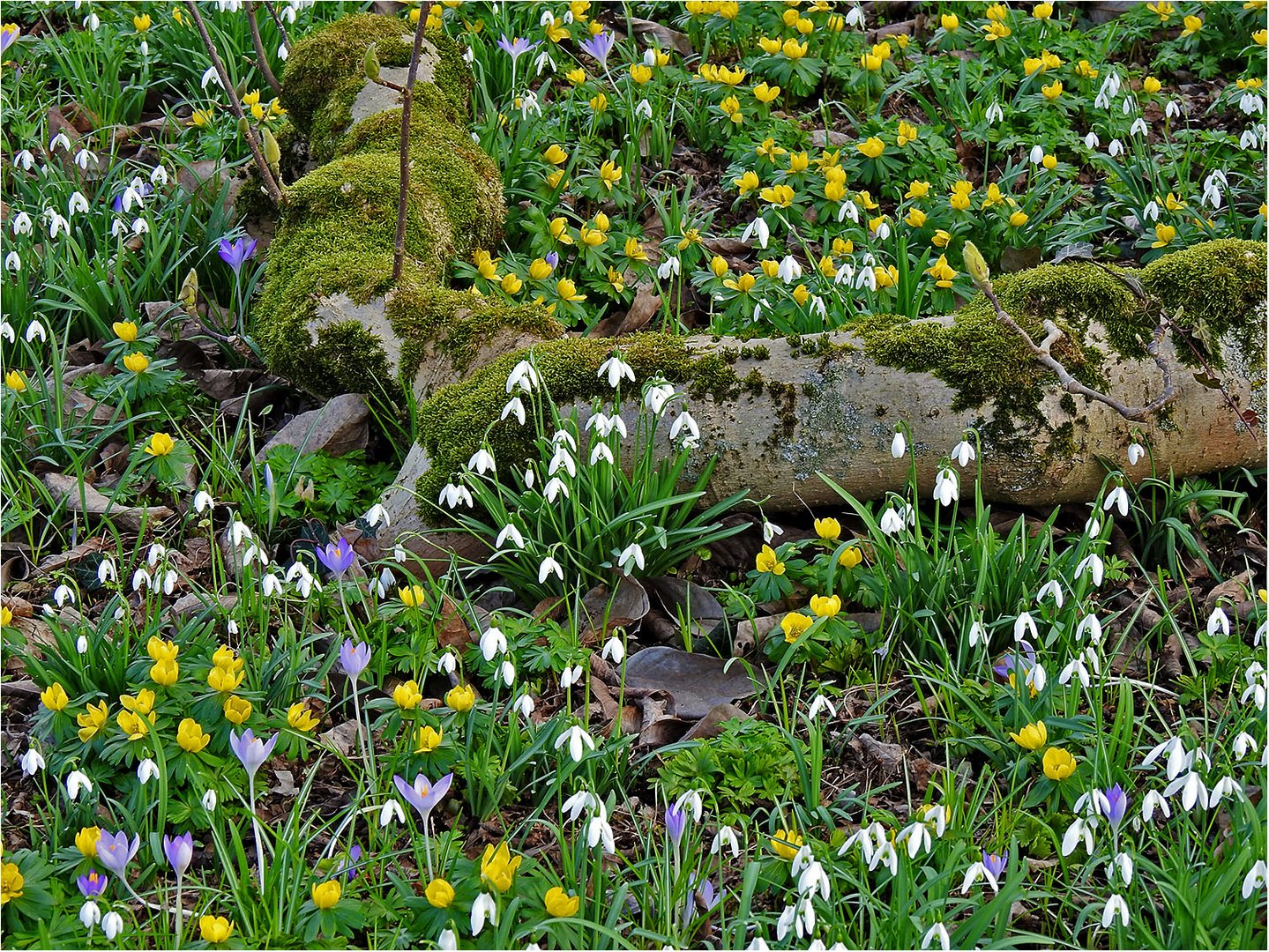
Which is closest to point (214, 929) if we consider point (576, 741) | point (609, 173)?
point (576, 741)

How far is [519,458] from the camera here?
3342mm

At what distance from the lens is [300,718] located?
2.63m

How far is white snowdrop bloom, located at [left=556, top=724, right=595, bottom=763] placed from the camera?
94.8 inches

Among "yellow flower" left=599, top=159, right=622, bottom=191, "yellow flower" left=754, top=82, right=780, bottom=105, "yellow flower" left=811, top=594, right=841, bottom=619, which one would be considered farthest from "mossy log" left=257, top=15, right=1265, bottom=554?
"yellow flower" left=754, top=82, right=780, bottom=105

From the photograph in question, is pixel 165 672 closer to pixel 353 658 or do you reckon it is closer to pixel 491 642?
pixel 353 658

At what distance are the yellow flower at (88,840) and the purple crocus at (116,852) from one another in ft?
0.07

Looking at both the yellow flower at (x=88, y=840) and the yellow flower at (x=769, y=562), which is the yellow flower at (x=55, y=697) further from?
the yellow flower at (x=769, y=562)

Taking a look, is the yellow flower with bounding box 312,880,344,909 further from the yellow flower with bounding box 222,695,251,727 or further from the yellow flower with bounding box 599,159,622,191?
the yellow flower with bounding box 599,159,622,191

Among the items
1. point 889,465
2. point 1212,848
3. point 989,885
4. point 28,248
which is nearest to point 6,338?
Result: point 28,248

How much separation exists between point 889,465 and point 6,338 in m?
2.84

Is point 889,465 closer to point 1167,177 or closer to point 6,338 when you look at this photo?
point 1167,177

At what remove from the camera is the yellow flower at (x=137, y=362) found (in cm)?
371

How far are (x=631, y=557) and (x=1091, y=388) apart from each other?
4.37 ft

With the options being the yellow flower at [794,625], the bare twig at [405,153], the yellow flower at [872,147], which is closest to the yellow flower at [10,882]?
the yellow flower at [794,625]
